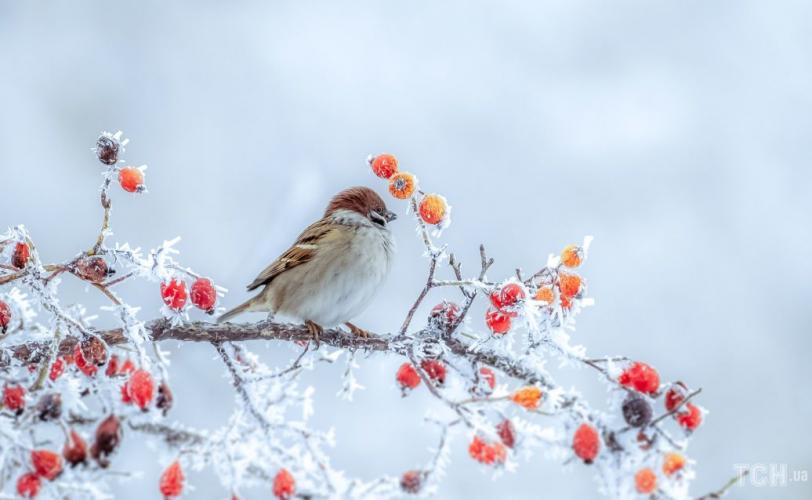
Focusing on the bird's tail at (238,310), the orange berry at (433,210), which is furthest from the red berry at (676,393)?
the bird's tail at (238,310)

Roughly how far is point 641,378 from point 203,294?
107 centimetres

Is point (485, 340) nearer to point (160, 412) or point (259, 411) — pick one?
point (259, 411)

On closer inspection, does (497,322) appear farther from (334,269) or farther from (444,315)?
(334,269)

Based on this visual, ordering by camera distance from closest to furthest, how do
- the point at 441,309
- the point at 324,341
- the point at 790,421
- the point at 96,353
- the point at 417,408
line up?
1. the point at 96,353
2. the point at 441,309
3. the point at 324,341
4. the point at 417,408
5. the point at 790,421

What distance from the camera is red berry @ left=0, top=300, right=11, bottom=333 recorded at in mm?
1915

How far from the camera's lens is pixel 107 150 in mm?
1948

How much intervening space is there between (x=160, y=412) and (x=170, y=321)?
274 millimetres

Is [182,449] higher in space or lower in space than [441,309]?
lower

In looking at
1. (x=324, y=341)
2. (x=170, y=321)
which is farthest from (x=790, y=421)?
(x=170, y=321)

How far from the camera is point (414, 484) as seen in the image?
2031mm

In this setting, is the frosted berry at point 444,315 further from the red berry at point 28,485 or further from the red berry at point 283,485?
the red berry at point 28,485

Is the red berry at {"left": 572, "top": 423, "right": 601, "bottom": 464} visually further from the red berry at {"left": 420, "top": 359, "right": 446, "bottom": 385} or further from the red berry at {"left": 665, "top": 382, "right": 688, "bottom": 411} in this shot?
the red berry at {"left": 420, "top": 359, "right": 446, "bottom": 385}

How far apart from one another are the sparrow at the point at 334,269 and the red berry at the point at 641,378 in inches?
61.6

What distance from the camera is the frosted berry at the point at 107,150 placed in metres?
1.94
